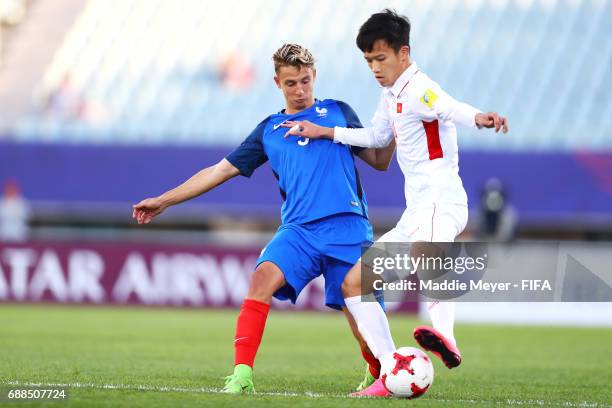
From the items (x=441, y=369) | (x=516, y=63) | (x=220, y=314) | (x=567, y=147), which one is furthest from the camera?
(x=516, y=63)

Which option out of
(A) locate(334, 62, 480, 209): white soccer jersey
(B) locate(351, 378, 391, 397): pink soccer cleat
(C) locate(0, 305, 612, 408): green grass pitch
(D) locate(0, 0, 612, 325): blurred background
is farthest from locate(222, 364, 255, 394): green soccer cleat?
(D) locate(0, 0, 612, 325): blurred background

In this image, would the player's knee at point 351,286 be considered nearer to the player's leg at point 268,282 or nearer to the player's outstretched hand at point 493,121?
the player's leg at point 268,282

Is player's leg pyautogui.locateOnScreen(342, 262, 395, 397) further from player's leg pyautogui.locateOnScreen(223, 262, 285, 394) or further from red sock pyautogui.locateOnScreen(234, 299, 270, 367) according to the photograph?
red sock pyautogui.locateOnScreen(234, 299, 270, 367)

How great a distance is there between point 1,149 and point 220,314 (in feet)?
25.1

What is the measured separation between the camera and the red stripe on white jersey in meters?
6.90

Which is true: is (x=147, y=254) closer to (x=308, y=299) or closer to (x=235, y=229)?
(x=308, y=299)

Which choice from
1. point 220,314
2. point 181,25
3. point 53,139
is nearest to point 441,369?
point 220,314

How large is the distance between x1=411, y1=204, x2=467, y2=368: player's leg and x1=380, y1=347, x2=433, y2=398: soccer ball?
0.11m

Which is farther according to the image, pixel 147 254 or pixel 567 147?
pixel 567 147

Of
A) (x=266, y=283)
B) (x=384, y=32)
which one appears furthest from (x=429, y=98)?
(x=266, y=283)

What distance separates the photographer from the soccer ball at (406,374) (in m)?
6.72

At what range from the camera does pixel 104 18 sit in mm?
28375

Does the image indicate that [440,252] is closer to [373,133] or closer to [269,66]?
[373,133]

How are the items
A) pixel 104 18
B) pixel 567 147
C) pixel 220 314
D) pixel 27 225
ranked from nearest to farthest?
pixel 220 314 < pixel 567 147 < pixel 27 225 < pixel 104 18
